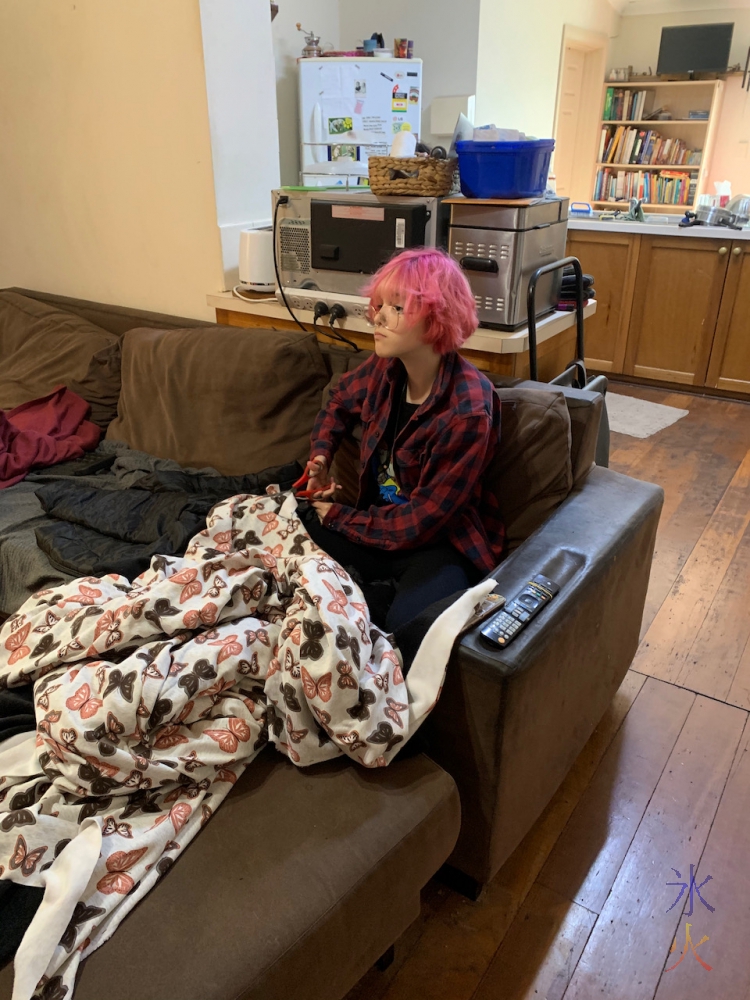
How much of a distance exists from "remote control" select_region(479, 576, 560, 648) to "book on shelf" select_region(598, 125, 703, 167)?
5.42 meters

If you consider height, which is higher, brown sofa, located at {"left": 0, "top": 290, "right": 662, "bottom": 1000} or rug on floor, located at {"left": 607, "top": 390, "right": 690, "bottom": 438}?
brown sofa, located at {"left": 0, "top": 290, "right": 662, "bottom": 1000}

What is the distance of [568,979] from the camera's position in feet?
3.94

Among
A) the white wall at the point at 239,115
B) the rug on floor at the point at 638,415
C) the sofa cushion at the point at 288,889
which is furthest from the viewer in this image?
the rug on floor at the point at 638,415

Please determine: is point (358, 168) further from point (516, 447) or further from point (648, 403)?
point (516, 447)

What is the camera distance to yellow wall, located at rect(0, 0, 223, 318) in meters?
2.24

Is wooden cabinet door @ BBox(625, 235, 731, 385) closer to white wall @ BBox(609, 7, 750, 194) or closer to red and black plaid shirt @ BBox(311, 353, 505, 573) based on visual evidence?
white wall @ BBox(609, 7, 750, 194)

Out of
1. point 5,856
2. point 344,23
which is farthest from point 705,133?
point 5,856

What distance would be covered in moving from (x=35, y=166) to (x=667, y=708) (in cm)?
290

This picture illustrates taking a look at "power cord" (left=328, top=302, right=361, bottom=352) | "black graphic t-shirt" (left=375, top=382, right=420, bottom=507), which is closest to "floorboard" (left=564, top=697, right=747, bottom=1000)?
"black graphic t-shirt" (left=375, top=382, right=420, bottom=507)

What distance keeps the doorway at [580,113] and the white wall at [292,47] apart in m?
1.64

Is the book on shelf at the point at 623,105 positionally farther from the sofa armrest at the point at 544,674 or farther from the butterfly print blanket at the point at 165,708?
the butterfly print blanket at the point at 165,708

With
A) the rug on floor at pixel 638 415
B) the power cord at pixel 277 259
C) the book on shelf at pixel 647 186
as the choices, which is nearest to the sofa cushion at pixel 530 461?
the power cord at pixel 277 259

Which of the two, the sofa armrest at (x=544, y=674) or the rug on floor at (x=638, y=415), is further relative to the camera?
the rug on floor at (x=638, y=415)

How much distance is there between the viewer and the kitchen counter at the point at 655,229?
367 cm
